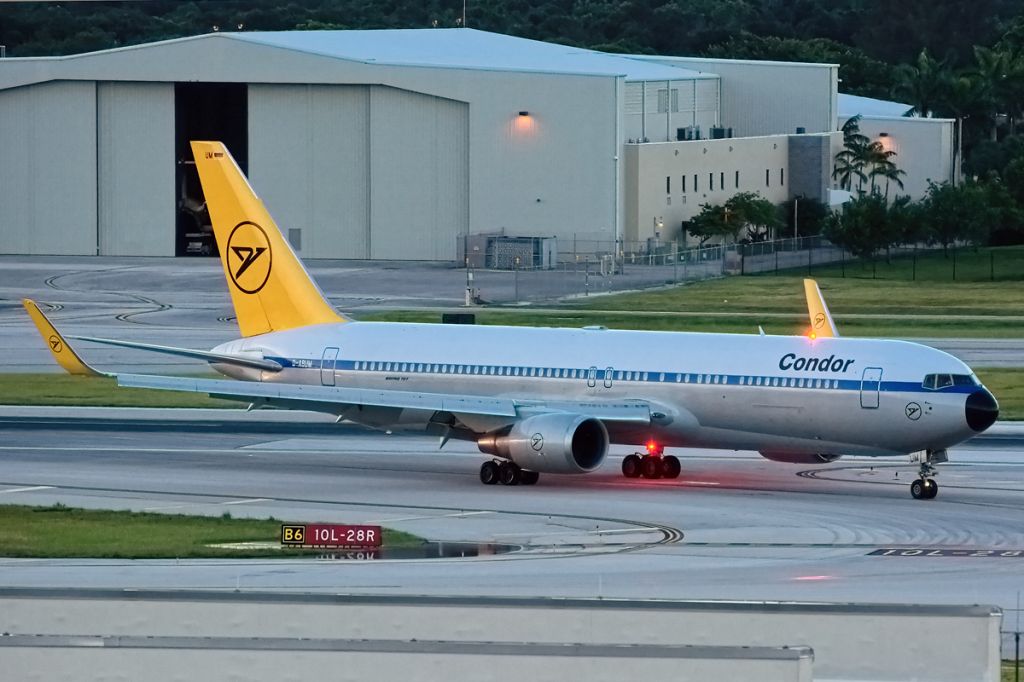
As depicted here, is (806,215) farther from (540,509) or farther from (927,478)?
Result: (540,509)

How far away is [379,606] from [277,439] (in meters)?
34.2

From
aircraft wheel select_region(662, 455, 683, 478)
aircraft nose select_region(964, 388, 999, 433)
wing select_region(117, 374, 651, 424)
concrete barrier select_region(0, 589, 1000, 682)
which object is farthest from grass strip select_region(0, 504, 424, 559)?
concrete barrier select_region(0, 589, 1000, 682)

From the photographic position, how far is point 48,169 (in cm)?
11419

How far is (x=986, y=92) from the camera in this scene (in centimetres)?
16338

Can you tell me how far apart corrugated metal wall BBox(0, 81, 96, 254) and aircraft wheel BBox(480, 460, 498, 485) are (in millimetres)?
73497

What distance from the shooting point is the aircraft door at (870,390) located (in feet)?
140

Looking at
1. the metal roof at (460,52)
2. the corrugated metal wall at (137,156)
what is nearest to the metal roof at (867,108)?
the metal roof at (460,52)

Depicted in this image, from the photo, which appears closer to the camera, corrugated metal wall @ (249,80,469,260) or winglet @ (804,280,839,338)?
winglet @ (804,280,839,338)

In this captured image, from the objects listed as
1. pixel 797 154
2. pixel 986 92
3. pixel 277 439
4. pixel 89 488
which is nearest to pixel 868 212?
pixel 797 154

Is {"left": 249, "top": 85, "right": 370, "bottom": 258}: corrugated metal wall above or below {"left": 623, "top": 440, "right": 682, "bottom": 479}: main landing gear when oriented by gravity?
above

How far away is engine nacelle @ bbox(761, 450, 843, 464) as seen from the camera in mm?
44281

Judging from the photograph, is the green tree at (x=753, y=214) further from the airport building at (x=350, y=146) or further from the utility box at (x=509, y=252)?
the utility box at (x=509, y=252)

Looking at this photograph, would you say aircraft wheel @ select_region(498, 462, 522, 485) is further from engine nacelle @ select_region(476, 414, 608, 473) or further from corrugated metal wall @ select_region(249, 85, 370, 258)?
corrugated metal wall @ select_region(249, 85, 370, 258)

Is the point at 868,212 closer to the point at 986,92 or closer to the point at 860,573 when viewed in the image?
the point at 986,92
